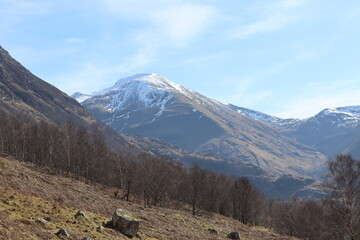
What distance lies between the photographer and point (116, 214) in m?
35.2

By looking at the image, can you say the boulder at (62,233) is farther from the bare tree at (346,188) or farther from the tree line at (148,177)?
the tree line at (148,177)

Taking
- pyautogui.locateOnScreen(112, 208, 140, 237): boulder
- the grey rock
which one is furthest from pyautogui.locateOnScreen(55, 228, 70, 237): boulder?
pyautogui.locateOnScreen(112, 208, 140, 237): boulder

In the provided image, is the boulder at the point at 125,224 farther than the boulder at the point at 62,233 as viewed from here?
Yes

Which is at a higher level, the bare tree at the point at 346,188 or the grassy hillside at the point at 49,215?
the bare tree at the point at 346,188

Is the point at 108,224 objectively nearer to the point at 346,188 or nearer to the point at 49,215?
the point at 49,215

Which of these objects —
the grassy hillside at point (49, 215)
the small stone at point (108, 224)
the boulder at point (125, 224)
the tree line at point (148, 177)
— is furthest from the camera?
the tree line at point (148, 177)

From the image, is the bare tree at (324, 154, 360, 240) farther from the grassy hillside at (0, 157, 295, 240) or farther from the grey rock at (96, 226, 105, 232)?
the grey rock at (96, 226, 105, 232)

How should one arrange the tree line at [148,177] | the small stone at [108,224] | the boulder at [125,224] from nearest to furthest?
the boulder at [125,224] → the small stone at [108,224] → the tree line at [148,177]

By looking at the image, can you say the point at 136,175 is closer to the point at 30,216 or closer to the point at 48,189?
the point at 48,189

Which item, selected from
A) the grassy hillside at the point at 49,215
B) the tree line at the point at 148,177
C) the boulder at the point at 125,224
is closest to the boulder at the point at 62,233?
the grassy hillside at the point at 49,215

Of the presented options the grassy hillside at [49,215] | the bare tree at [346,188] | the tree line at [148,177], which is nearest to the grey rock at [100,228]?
the grassy hillside at [49,215]

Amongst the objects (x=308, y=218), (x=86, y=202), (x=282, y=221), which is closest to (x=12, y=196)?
(x=86, y=202)

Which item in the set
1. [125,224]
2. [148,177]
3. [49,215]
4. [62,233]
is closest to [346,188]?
[125,224]

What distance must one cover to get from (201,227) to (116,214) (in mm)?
25501
